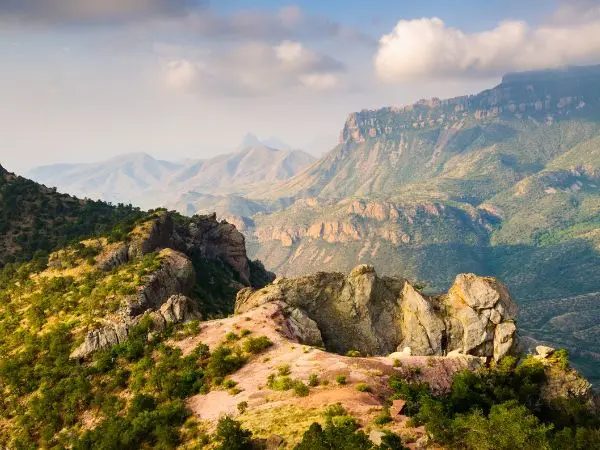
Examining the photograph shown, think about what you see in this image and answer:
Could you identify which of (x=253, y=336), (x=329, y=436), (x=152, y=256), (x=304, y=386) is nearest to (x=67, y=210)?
(x=152, y=256)

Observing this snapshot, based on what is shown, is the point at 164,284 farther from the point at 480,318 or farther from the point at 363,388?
the point at 480,318

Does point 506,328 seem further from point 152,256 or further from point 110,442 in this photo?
point 152,256

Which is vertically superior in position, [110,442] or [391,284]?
[391,284]

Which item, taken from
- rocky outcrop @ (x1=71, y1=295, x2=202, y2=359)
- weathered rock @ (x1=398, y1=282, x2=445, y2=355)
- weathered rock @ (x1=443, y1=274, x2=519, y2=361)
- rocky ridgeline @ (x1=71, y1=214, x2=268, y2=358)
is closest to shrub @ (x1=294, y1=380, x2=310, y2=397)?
weathered rock @ (x1=398, y1=282, x2=445, y2=355)

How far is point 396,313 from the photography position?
71.2 metres

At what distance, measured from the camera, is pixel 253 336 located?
5997cm

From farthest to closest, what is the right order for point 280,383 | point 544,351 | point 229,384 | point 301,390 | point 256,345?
point 544,351 < point 256,345 < point 229,384 < point 280,383 < point 301,390

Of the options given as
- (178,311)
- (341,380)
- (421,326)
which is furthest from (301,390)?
(421,326)

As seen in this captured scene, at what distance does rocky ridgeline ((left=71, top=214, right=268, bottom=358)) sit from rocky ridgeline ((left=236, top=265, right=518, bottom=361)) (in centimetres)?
1247

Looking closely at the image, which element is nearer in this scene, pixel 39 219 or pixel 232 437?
pixel 232 437

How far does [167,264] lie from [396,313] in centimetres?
3843

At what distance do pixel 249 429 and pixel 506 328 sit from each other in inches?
1550

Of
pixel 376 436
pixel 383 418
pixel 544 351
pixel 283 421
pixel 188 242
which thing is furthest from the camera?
pixel 188 242

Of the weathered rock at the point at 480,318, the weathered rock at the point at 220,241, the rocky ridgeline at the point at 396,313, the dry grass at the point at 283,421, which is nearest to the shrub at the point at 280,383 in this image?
the dry grass at the point at 283,421
